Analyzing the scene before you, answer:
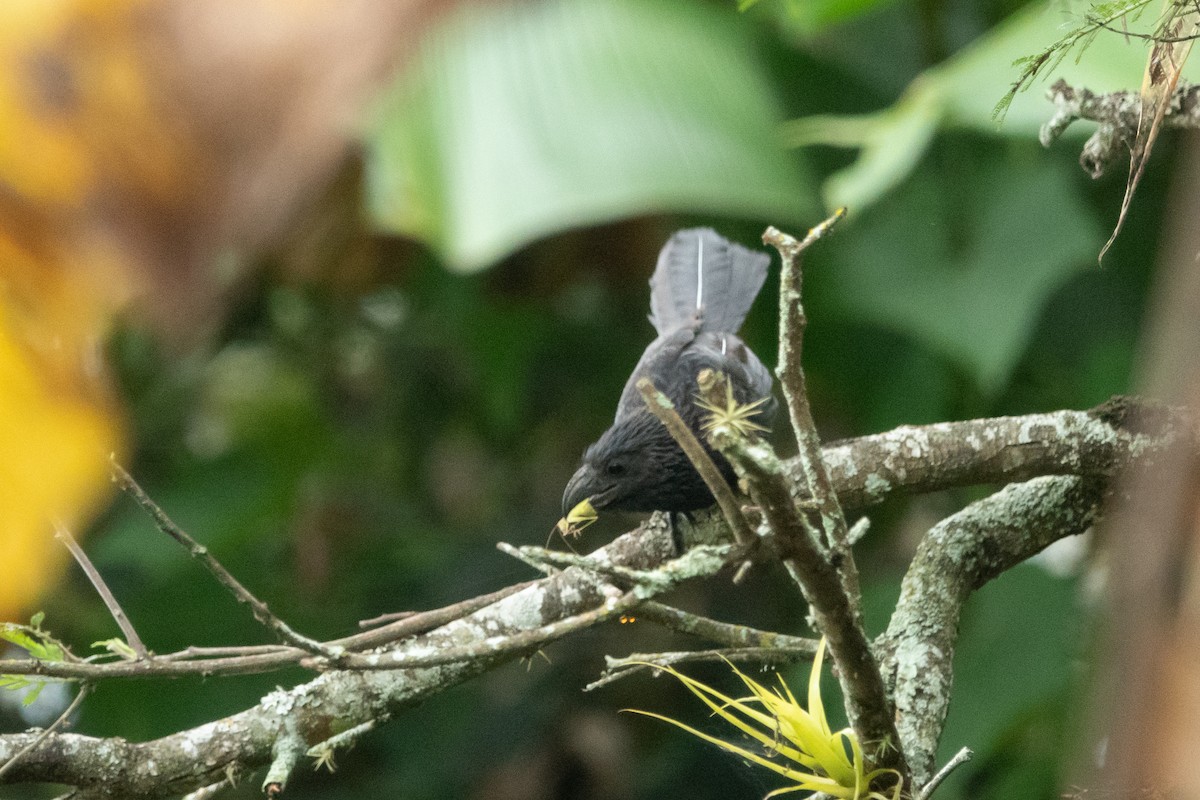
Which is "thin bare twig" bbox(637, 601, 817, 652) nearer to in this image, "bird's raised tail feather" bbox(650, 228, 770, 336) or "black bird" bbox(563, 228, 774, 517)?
"black bird" bbox(563, 228, 774, 517)

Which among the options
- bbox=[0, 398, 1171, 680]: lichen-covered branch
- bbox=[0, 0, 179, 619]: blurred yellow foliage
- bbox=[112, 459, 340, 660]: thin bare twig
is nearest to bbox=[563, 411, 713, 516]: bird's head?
bbox=[0, 398, 1171, 680]: lichen-covered branch

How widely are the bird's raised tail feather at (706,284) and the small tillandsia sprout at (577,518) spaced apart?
556 mm

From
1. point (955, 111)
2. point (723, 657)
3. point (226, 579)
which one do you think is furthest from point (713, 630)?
point (955, 111)

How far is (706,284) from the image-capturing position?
8.03 feet

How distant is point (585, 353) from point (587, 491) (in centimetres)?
205

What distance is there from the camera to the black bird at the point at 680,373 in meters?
1.87

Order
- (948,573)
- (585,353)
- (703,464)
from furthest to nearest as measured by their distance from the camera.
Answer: (585,353) → (948,573) → (703,464)

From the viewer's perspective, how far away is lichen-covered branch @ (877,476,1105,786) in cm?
151

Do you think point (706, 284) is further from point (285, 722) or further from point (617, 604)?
point (617, 604)

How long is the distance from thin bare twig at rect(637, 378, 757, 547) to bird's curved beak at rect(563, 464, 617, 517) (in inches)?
32.2

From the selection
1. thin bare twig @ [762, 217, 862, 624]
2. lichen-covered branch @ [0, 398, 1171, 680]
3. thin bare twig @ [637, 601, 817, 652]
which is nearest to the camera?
thin bare twig @ [762, 217, 862, 624]

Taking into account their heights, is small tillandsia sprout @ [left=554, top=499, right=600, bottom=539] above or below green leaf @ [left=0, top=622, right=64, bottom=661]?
above

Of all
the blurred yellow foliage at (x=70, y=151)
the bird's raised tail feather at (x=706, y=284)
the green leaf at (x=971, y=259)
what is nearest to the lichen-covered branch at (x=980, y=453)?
the bird's raised tail feather at (x=706, y=284)

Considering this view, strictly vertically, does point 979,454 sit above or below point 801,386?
above
